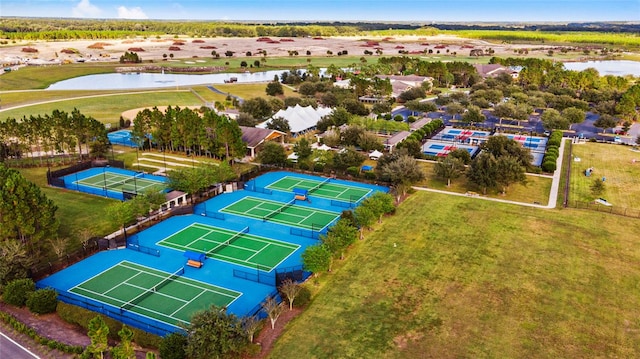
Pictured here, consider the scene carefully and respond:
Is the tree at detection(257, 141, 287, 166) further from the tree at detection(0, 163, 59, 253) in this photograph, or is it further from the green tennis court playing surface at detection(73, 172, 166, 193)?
the tree at detection(0, 163, 59, 253)

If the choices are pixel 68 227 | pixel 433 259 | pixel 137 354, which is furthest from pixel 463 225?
pixel 68 227

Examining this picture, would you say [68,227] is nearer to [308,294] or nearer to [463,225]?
[308,294]

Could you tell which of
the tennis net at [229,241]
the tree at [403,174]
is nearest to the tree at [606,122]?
the tree at [403,174]

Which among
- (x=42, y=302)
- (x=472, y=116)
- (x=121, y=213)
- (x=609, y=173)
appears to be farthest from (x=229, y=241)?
(x=472, y=116)

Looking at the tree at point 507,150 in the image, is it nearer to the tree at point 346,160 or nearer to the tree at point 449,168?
the tree at point 449,168

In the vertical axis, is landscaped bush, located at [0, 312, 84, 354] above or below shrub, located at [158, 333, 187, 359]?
below

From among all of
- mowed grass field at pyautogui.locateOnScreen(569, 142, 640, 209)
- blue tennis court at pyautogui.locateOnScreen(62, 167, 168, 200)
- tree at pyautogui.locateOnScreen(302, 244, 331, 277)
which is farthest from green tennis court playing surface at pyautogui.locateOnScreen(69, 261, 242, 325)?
mowed grass field at pyautogui.locateOnScreen(569, 142, 640, 209)
